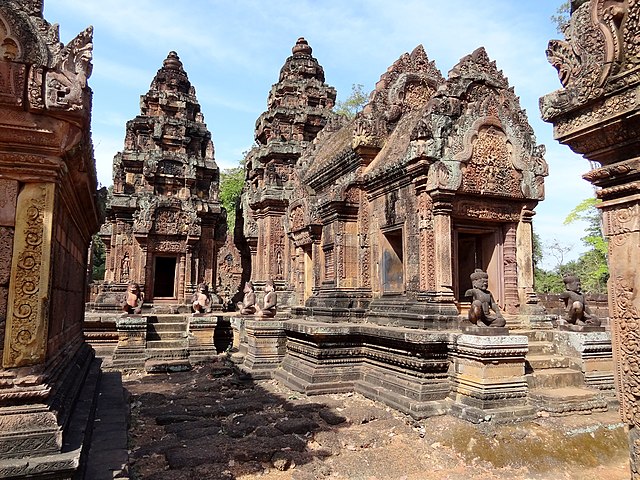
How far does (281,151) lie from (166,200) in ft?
15.2

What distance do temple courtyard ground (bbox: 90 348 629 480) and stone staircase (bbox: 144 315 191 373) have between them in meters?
4.52

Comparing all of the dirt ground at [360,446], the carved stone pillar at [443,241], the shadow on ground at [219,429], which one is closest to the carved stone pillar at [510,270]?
the carved stone pillar at [443,241]

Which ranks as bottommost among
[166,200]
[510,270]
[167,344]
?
[167,344]

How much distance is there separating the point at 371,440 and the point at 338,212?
498 cm

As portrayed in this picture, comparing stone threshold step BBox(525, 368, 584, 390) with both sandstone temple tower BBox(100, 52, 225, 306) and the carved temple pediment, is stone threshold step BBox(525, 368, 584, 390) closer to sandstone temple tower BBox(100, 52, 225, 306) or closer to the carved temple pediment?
the carved temple pediment

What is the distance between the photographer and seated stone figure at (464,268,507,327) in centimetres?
664

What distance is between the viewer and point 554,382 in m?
6.95

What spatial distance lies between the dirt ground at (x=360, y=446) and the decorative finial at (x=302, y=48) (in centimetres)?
1475

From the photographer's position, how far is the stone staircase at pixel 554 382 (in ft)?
20.5

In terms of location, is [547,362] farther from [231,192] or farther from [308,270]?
[231,192]

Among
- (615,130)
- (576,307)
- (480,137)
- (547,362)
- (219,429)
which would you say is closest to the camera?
(615,130)

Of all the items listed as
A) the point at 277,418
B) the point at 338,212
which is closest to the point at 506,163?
the point at 338,212

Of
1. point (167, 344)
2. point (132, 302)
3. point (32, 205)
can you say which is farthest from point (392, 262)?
point (167, 344)

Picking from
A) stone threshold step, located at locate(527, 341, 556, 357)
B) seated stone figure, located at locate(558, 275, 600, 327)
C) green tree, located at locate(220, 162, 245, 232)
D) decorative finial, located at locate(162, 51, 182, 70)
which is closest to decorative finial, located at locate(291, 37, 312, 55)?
Result: decorative finial, located at locate(162, 51, 182, 70)
